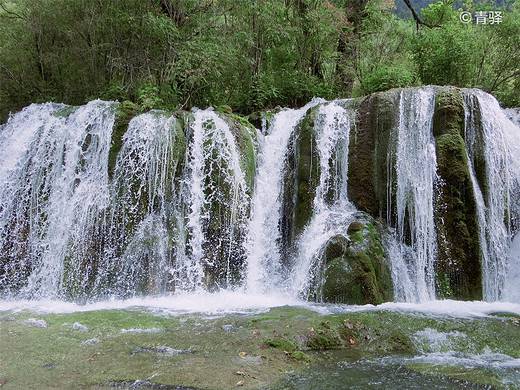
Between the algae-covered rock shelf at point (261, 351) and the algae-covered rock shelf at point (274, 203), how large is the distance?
165 cm

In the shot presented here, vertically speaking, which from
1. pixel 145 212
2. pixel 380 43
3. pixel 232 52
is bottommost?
pixel 145 212

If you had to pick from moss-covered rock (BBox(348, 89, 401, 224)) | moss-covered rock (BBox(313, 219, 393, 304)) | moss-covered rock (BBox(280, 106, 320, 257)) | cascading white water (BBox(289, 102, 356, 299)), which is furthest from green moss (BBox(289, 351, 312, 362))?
moss-covered rock (BBox(348, 89, 401, 224))

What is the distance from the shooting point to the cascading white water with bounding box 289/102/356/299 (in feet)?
23.2

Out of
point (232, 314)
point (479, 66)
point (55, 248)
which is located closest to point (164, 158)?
point (55, 248)

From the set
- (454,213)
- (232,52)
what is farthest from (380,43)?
(454,213)

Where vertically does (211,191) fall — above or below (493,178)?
below

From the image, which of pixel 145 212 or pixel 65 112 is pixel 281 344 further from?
pixel 65 112

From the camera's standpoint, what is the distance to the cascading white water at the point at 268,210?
755 centimetres

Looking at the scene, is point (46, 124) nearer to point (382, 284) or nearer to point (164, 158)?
point (164, 158)

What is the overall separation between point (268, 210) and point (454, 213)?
144 inches

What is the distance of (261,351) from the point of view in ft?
12.9

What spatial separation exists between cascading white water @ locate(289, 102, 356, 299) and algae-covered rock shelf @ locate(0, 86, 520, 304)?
0.03 meters

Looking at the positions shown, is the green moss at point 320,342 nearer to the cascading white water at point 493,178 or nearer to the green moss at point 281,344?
the green moss at point 281,344

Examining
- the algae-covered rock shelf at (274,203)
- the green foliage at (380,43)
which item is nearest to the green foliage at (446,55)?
the green foliage at (380,43)
